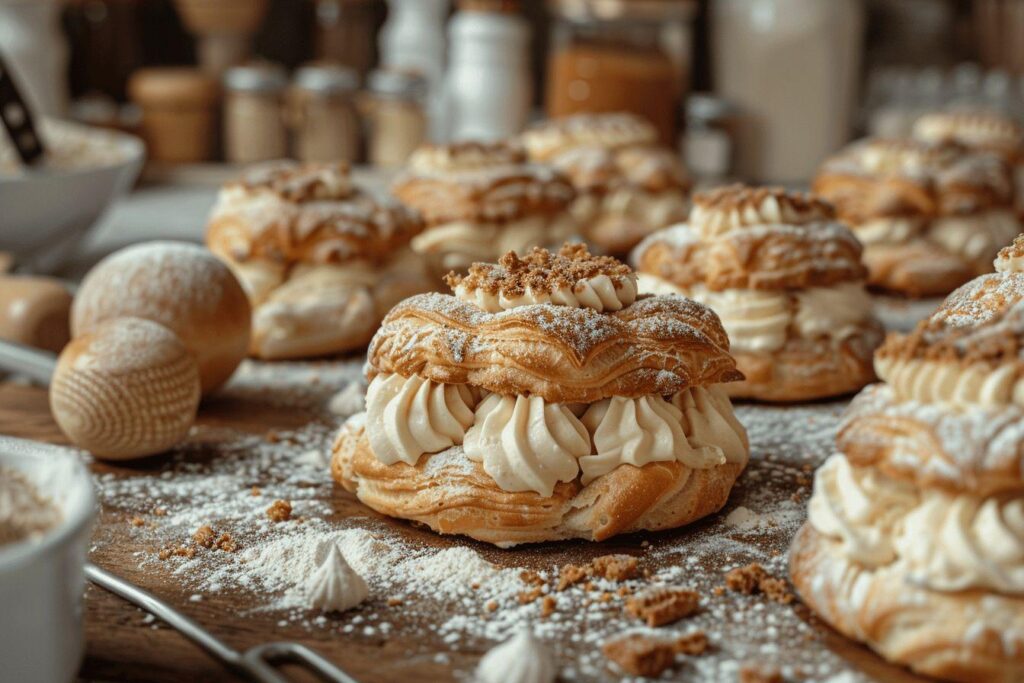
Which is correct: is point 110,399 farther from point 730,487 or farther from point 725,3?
point 725,3

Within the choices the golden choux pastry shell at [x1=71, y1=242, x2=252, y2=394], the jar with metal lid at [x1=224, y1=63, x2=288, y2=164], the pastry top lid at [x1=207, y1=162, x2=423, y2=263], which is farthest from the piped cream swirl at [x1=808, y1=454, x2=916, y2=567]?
the jar with metal lid at [x1=224, y1=63, x2=288, y2=164]

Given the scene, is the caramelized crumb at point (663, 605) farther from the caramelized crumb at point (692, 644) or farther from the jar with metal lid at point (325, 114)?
the jar with metal lid at point (325, 114)

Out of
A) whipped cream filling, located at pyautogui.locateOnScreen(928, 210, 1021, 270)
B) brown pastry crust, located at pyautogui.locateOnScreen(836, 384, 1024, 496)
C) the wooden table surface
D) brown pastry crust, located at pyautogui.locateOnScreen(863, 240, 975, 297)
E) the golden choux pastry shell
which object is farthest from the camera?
whipped cream filling, located at pyautogui.locateOnScreen(928, 210, 1021, 270)

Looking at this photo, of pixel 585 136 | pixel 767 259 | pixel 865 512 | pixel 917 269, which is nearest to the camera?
pixel 865 512

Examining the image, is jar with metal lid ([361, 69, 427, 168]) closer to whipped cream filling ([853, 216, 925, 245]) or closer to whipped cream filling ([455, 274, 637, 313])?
whipped cream filling ([853, 216, 925, 245])

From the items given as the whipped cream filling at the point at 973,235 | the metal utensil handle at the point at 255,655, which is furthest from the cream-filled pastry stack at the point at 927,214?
the metal utensil handle at the point at 255,655

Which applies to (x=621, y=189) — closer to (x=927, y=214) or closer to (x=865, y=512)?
(x=927, y=214)

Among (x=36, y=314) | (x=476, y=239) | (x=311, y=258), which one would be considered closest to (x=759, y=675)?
(x=311, y=258)
